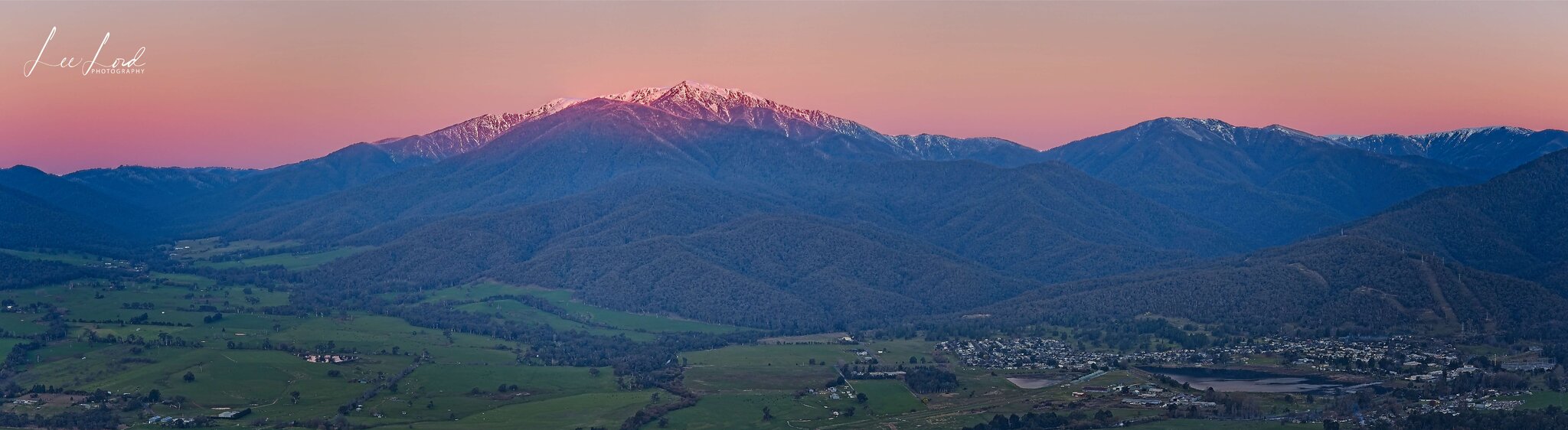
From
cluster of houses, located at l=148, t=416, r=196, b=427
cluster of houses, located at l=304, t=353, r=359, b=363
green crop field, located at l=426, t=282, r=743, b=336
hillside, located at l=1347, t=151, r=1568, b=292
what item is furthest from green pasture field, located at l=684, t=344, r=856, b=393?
hillside, located at l=1347, t=151, r=1568, b=292

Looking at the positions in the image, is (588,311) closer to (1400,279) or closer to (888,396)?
(888,396)

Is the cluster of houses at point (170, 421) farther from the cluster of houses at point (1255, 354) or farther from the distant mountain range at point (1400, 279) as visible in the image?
the distant mountain range at point (1400, 279)

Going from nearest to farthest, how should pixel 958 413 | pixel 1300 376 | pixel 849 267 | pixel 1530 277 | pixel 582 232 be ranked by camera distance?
pixel 958 413 < pixel 1300 376 < pixel 1530 277 < pixel 849 267 < pixel 582 232

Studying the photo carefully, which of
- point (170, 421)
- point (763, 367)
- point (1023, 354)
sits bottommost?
point (170, 421)

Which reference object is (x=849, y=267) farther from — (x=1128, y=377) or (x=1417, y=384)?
(x=1417, y=384)

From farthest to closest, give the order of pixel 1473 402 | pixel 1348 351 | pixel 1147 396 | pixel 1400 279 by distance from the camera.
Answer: pixel 1400 279, pixel 1348 351, pixel 1147 396, pixel 1473 402

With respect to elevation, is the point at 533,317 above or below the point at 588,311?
below

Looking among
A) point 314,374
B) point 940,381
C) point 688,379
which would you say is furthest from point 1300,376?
point 314,374

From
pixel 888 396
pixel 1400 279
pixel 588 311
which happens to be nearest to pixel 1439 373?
pixel 1400 279
